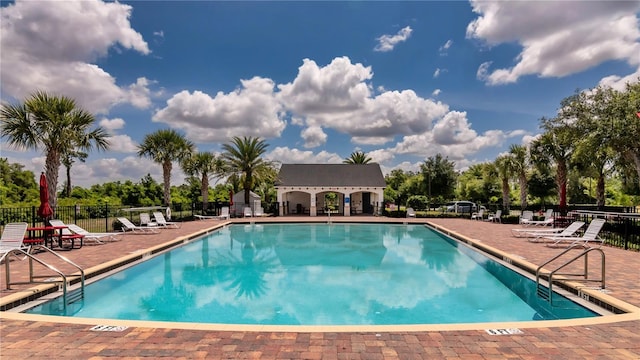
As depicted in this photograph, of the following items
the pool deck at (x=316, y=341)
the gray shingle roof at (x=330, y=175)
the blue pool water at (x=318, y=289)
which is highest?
the gray shingle roof at (x=330, y=175)

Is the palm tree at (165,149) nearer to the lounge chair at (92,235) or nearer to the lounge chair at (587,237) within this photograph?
the lounge chair at (92,235)

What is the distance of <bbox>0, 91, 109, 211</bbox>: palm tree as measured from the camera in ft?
44.8

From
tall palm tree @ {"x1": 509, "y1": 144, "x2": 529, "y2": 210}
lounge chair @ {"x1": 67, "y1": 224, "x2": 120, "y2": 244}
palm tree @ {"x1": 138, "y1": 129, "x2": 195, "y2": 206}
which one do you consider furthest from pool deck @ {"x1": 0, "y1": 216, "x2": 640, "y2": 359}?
tall palm tree @ {"x1": 509, "y1": 144, "x2": 529, "y2": 210}

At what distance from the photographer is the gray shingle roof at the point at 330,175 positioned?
29859mm

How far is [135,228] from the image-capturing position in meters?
16.9

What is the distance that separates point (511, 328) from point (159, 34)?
55.9 feet

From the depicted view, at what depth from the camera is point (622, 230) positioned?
43.7 ft

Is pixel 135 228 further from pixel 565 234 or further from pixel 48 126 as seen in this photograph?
pixel 565 234

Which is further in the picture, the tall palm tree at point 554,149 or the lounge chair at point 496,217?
the lounge chair at point 496,217

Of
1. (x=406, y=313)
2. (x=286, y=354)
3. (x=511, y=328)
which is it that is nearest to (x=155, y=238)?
(x=406, y=313)

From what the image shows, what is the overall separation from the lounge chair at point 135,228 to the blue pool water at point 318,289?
12.3 feet

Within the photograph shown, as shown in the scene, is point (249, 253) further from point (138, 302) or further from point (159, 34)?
point (159, 34)

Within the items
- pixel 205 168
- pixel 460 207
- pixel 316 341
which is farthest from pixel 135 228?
pixel 460 207

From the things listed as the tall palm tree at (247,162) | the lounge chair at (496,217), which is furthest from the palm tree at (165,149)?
the lounge chair at (496,217)
